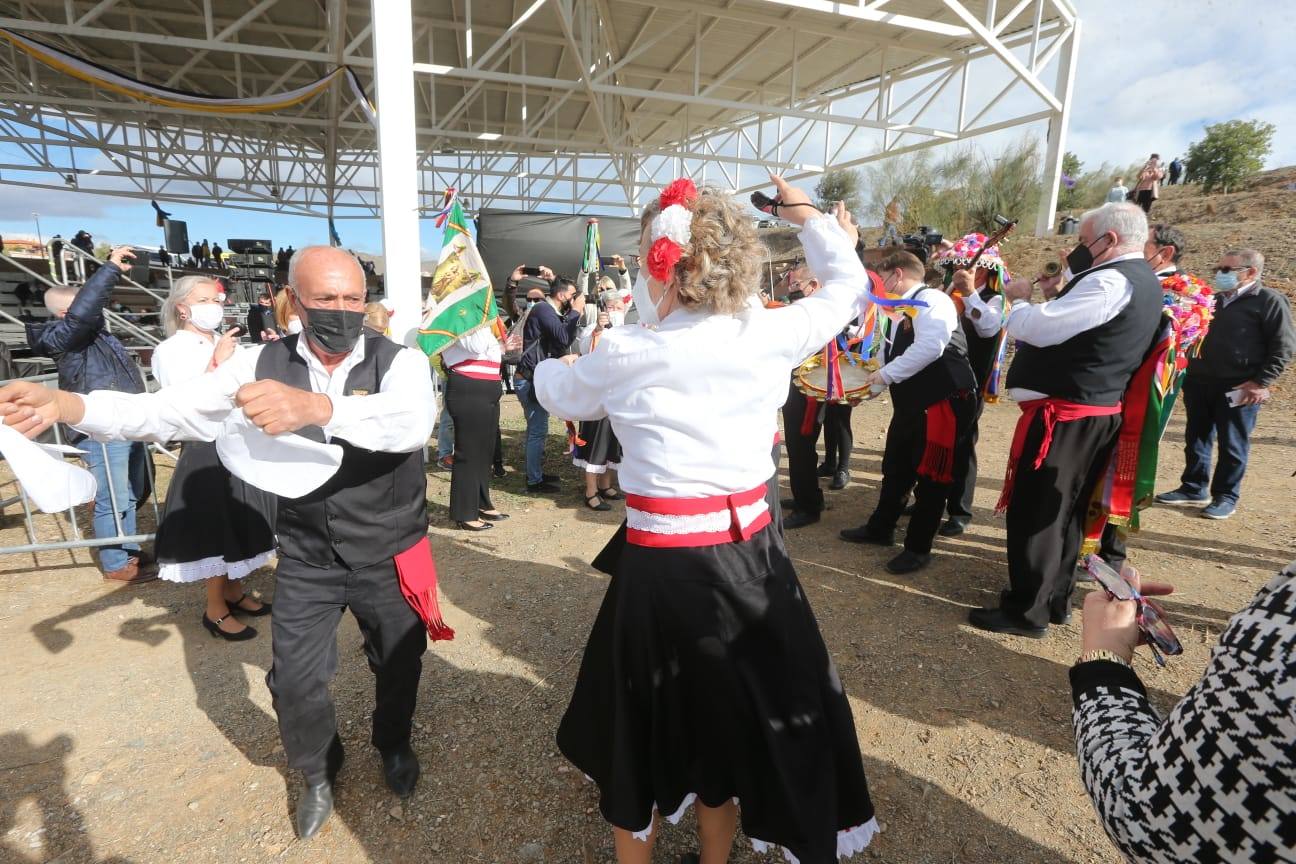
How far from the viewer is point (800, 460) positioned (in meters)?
4.77

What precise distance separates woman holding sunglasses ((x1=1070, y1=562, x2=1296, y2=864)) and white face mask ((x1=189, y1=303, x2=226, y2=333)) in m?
3.78

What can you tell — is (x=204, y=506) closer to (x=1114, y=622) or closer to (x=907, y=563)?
(x=1114, y=622)

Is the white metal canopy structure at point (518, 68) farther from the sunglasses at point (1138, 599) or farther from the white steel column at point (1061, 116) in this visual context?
the sunglasses at point (1138, 599)

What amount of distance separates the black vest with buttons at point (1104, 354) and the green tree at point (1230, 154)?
2019cm

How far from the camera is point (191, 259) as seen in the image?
1930 centimetres

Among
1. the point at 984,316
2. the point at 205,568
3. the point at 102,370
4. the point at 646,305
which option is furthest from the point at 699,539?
the point at 102,370

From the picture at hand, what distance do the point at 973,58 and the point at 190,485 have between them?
11949mm

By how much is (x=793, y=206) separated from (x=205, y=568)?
323cm

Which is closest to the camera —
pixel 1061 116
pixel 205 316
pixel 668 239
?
pixel 668 239

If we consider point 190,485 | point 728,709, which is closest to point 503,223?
point 190,485

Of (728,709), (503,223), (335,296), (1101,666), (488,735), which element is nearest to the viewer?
(1101,666)

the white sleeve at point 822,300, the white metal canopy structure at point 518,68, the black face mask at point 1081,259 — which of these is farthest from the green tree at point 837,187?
the white sleeve at point 822,300

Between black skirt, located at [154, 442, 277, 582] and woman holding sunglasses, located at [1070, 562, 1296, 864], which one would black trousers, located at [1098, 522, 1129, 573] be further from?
black skirt, located at [154, 442, 277, 582]

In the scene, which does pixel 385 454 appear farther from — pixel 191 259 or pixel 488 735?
pixel 191 259
